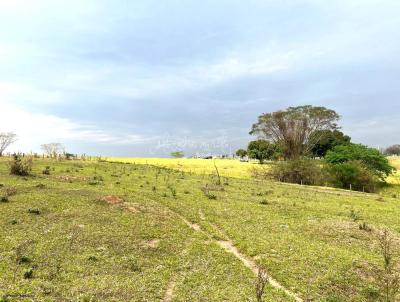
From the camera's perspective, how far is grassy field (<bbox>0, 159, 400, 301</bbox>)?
11.9 metres

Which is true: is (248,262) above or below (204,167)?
below

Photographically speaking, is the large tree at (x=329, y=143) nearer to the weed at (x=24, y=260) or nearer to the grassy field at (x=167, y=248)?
the grassy field at (x=167, y=248)

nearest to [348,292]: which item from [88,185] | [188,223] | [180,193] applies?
[188,223]

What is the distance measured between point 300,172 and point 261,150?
42.8m

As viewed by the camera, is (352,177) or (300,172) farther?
(300,172)

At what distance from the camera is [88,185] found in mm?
29812

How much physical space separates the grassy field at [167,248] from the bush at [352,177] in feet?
130

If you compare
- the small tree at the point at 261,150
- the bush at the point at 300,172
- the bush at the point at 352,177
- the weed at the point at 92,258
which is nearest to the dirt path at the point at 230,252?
the weed at the point at 92,258

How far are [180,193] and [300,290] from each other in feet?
63.8

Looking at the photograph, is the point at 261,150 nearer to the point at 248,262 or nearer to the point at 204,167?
the point at 204,167

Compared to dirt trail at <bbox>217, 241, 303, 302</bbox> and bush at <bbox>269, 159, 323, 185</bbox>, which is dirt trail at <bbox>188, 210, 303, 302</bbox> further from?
bush at <bbox>269, 159, 323, 185</bbox>

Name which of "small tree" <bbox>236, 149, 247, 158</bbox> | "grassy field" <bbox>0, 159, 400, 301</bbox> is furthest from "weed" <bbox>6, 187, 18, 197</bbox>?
"small tree" <bbox>236, 149, 247, 158</bbox>

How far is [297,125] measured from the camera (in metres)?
82.3

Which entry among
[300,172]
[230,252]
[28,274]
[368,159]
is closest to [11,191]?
[28,274]
